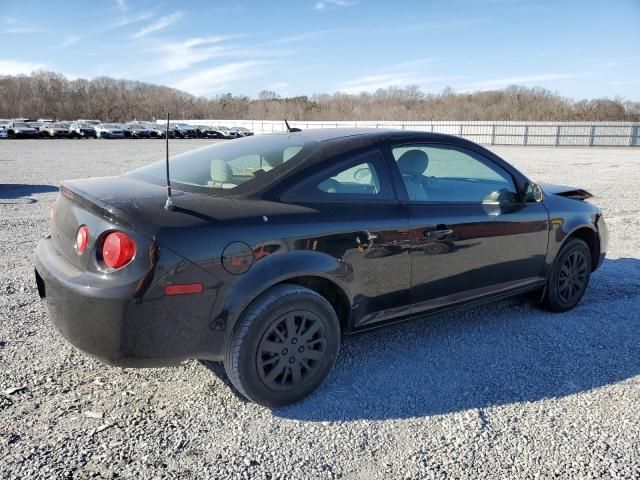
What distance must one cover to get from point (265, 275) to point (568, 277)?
2983 millimetres

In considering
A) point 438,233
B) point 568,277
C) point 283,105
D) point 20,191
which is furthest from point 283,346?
point 283,105

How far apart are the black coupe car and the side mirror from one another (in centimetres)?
2

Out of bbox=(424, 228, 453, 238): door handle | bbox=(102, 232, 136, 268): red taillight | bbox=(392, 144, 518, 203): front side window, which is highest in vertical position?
bbox=(392, 144, 518, 203): front side window

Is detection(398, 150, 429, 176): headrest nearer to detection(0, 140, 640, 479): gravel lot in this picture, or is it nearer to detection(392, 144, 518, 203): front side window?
detection(392, 144, 518, 203): front side window

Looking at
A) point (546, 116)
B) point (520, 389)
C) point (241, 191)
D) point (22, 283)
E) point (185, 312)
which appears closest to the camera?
point (185, 312)

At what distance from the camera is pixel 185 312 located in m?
2.58

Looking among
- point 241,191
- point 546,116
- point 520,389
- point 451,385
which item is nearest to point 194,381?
point 241,191

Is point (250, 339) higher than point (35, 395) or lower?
higher

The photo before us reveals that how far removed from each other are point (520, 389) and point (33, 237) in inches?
242

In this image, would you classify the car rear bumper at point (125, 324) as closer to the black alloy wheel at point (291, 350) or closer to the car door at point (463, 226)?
the black alloy wheel at point (291, 350)

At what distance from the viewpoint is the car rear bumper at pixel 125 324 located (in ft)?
8.19

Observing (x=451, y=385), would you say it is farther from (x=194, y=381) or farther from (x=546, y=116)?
(x=546, y=116)

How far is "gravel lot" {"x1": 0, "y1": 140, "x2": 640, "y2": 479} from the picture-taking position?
2465 mm

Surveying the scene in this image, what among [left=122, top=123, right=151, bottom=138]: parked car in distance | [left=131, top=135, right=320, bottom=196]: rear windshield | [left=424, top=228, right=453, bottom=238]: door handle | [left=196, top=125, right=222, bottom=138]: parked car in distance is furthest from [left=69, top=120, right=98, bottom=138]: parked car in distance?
[left=424, top=228, right=453, bottom=238]: door handle
